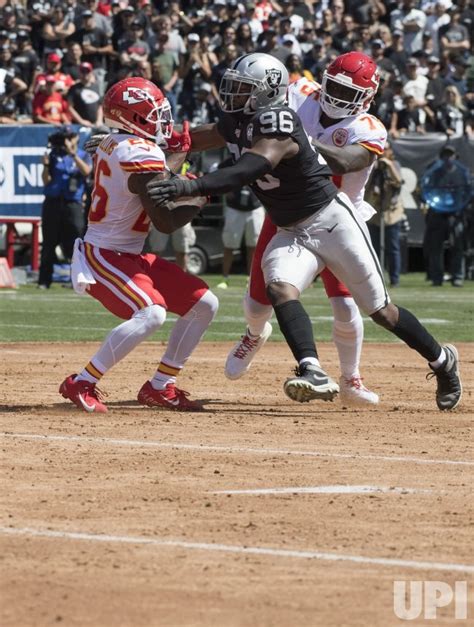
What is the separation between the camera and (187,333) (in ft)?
30.3

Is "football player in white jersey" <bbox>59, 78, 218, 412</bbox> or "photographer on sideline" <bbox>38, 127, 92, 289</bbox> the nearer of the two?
"football player in white jersey" <bbox>59, 78, 218, 412</bbox>

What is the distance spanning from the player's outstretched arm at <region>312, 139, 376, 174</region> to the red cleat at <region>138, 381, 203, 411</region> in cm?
179

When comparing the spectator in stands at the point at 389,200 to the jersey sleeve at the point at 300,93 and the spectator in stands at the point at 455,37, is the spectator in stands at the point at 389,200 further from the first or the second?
the jersey sleeve at the point at 300,93

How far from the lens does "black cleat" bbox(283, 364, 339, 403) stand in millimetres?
8211

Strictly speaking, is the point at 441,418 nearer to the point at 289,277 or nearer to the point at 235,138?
the point at 289,277

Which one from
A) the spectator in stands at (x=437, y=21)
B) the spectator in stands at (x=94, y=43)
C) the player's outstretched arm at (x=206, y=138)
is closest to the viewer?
the player's outstretched arm at (x=206, y=138)

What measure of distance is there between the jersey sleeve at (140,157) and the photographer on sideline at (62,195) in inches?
488

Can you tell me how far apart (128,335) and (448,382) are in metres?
2.14

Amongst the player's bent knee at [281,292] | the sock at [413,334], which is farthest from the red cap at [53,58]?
the player's bent knee at [281,292]

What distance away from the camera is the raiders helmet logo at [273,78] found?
28.9 ft

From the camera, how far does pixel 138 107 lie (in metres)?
8.75

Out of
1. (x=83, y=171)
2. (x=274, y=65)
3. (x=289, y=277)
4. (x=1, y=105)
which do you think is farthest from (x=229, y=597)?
(x=1, y=105)

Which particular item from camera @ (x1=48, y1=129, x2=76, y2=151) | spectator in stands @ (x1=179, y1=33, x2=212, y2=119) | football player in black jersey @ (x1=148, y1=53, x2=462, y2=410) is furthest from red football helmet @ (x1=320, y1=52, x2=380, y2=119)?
spectator in stands @ (x1=179, y1=33, x2=212, y2=119)
